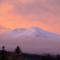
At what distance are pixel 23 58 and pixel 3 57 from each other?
1.34 meters

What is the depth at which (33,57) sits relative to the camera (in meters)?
29.5

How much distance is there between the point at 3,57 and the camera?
1146 inches

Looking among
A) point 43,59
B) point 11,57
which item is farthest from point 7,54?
point 43,59

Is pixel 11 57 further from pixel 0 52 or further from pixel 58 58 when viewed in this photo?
pixel 58 58

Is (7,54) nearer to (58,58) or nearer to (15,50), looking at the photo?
(15,50)

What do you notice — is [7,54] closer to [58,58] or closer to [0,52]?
[0,52]

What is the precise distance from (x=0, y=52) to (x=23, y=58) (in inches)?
58.6

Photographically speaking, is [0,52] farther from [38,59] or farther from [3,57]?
[38,59]

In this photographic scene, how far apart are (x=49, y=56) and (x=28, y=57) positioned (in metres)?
1.33

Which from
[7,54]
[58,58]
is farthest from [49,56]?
[7,54]

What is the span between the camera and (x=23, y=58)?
29.8m

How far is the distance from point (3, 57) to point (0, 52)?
35 cm

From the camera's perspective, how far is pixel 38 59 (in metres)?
30.0

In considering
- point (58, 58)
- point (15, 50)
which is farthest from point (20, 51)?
point (58, 58)
